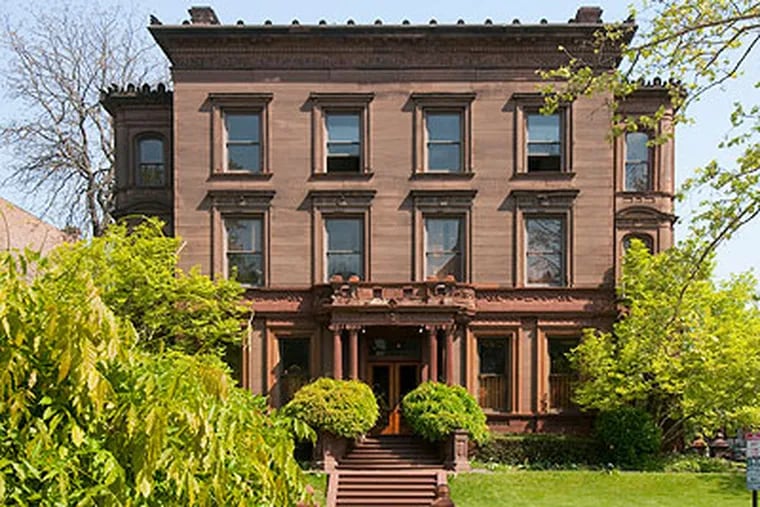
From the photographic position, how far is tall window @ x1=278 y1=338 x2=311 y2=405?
91.2 feet

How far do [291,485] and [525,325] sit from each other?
2117 cm

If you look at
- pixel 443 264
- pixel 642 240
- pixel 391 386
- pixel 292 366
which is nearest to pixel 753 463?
pixel 391 386

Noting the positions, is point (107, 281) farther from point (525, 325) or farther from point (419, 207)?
point (525, 325)

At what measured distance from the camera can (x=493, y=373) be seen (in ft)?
92.0

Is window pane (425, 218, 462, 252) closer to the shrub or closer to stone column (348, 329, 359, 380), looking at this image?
stone column (348, 329, 359, 380)

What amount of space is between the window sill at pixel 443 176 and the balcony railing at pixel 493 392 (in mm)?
6519

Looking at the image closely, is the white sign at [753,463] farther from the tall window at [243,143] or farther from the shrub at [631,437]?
the tall window at [243,143]

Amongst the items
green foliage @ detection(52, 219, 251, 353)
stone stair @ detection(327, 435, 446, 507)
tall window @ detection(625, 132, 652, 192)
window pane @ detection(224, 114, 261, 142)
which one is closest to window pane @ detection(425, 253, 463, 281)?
stone stair @ detection(327, 435, 446, 507)

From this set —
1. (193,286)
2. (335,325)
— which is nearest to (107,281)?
(193,286)

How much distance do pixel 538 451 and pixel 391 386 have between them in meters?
5.03

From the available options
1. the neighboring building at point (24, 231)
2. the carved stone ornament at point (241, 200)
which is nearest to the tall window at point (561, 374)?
the carved stone ornament at point (241, 200)

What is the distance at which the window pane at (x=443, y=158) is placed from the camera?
2817 cm

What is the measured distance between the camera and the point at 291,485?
7406mm

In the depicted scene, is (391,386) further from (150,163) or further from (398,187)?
(150,163)
